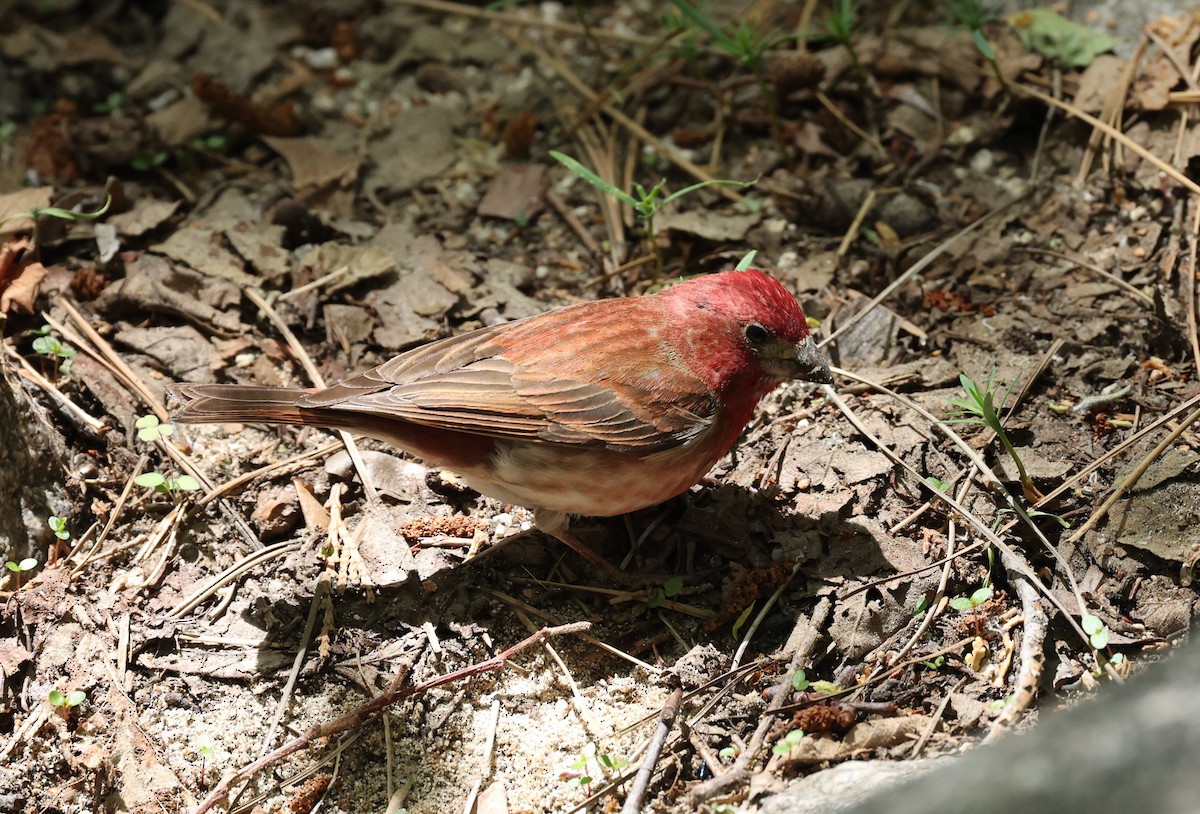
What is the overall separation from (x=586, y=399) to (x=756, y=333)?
2.32 feet

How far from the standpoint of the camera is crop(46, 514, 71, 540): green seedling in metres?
4.34

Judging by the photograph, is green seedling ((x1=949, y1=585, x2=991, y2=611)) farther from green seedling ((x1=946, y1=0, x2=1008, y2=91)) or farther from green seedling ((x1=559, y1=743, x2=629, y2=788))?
green seedling ((x1=946, y1=0, x2=1008, y2=91))

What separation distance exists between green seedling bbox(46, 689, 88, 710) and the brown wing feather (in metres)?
1.29

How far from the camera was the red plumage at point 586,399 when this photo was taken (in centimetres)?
409

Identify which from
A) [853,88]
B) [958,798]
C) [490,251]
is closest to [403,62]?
[490,251]

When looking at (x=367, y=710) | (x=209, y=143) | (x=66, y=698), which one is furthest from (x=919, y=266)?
(x=66, y=698)

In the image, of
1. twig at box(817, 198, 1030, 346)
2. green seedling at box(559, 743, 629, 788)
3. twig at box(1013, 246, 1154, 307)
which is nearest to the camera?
green seedling at box(559, 743, 629, 788)

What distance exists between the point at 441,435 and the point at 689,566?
111 centimetres

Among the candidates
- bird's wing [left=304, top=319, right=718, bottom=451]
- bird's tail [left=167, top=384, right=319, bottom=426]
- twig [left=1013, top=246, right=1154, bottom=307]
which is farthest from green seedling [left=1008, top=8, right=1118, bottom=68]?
bird's tail [left=167, top=384, right=319, bottom=426]

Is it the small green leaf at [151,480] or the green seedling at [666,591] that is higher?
the green seedling at [666,591]

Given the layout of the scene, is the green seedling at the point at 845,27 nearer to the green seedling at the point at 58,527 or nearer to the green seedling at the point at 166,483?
the green seedling at the point at 166,483

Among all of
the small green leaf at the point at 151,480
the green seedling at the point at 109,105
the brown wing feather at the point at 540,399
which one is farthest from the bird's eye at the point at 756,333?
the green seedling at the point at 109,105

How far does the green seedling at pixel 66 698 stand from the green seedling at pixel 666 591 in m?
2.09

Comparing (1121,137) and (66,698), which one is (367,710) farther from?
(1121,137)
